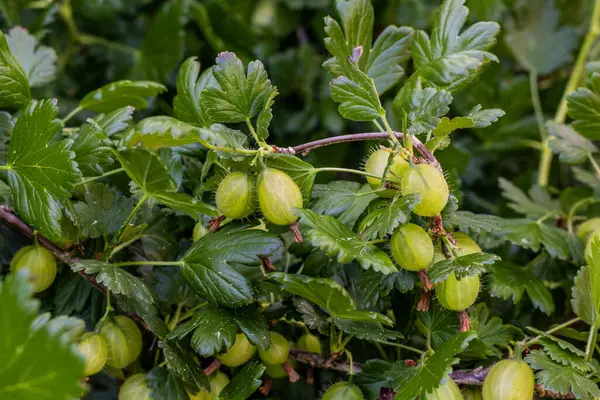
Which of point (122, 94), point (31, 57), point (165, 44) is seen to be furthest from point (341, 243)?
point (165, 44)

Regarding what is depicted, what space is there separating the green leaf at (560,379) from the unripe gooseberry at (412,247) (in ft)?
0.46

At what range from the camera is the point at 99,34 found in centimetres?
125

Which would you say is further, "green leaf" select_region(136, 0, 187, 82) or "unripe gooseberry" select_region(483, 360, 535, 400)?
"green leaf" select_region(136, 0, 187, 82)

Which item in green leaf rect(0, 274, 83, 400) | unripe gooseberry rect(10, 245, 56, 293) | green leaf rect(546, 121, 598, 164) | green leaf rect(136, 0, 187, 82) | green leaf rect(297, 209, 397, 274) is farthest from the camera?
green leaf rect(136, 0, 187, 82)

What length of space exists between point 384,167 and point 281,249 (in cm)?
17

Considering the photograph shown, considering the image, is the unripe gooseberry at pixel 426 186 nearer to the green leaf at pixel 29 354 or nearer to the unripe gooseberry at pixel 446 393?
the unripe gooseberry at pixel 446 393

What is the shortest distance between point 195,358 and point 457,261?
0.94ft

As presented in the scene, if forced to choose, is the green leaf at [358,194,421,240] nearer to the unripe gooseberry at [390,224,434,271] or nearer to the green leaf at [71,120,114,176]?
the unripe gooseberry at [390,224,434,271]

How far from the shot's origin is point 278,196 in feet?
1.71

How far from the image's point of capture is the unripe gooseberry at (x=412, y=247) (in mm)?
523

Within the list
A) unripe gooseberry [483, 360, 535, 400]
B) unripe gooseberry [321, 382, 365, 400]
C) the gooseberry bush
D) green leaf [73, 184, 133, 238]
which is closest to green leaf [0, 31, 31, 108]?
the gooseberry bush

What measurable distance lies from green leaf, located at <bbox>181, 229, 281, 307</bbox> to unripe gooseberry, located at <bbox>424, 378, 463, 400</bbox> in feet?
0.59

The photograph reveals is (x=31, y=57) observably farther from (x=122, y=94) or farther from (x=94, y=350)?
(x=94, y=350)

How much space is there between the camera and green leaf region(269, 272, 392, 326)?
507 millimetres
